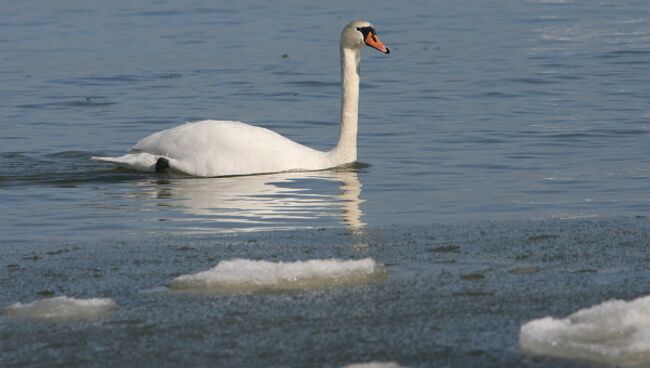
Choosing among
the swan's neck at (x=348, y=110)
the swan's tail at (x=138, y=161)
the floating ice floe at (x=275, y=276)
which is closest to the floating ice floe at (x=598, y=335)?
the floating ice floe at (x=275, y=276)

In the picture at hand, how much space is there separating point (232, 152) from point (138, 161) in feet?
2.57

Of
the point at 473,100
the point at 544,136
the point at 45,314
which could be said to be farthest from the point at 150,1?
the point at 45,314

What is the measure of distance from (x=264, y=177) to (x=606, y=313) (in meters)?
5.21

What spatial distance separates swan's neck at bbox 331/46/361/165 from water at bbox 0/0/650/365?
0.18 metres

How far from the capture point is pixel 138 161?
10.3 m

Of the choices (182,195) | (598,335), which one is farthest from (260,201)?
(598,335)

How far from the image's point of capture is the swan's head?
10781 millimetres

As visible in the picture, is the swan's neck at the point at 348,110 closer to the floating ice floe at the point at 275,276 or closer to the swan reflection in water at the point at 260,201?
the swan reflection in water at the point at 260,201

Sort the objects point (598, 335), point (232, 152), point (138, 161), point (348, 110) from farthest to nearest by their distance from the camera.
→ point (348, 110), point (138, 161), point (232, 152), point (598, 335)

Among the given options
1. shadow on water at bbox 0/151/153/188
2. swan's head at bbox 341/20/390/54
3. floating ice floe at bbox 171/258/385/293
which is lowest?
shadow on water at bbox 0/151/153/188

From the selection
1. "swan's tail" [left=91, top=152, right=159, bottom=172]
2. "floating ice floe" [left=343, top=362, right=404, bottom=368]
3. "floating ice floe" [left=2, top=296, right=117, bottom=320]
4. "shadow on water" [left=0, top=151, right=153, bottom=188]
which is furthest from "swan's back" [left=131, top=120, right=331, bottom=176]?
"floating ice floe" [left=343, top=362, right=404, bottom=368]

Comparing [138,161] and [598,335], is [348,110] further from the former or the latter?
[598,335]

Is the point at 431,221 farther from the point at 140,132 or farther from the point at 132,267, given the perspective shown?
the point at 140,132

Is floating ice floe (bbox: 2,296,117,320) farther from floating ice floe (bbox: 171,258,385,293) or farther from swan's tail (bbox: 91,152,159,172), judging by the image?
swan's tail (bbox: 91,152,159,172)
